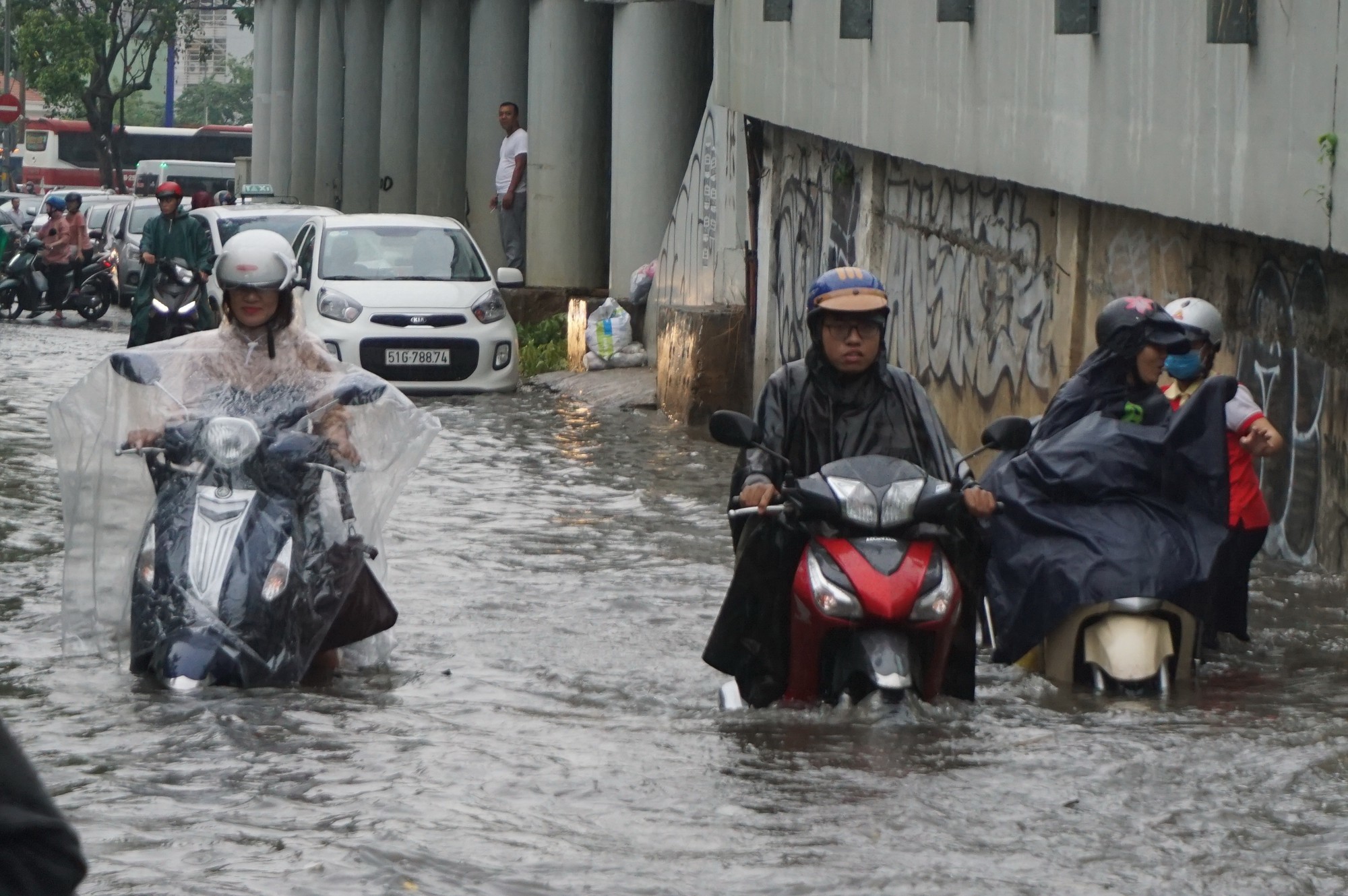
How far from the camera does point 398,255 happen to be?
20.5m

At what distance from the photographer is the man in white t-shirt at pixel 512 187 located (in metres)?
27.4

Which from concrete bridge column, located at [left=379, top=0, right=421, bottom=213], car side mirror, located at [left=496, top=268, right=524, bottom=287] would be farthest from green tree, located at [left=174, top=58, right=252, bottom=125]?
car side mirror, located at [left=496, top=268, right=524, bottom=287]

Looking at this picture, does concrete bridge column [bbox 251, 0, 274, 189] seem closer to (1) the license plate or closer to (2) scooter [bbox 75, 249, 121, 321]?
(2) scooter [bbox 75, 249, 121, 321]

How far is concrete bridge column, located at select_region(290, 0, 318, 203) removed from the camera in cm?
4481

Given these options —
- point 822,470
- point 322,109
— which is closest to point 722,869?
point 822,470

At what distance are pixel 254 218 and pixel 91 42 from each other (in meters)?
40.8

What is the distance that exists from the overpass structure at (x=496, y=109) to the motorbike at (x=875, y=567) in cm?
1738

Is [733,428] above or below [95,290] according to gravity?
below

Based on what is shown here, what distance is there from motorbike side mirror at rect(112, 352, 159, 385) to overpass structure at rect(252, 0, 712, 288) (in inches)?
640

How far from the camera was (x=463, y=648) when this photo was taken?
28.4 feet

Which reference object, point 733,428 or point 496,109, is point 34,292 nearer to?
point 496,109

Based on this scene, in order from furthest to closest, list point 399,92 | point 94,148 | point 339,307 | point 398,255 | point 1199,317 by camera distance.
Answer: point 94,148, point 399,92, point 398,255, point 339,307, point 1199,317

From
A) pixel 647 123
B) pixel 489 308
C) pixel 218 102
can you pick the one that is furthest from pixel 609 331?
pixel 218 102

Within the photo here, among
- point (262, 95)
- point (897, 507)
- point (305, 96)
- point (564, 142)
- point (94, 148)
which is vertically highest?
point (94, 148)
